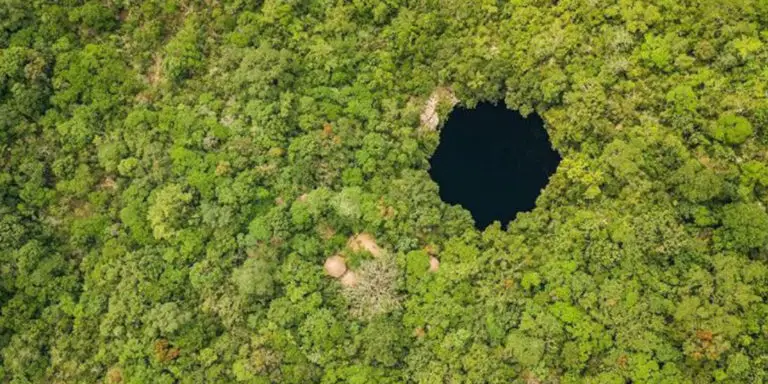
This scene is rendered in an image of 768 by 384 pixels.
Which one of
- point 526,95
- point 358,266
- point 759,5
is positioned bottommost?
point 358,266

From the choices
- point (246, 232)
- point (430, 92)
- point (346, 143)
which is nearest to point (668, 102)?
point (430, 92)

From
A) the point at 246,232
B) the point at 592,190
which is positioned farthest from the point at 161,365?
the point at 592,190

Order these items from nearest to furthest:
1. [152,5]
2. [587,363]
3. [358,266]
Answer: [587,363] < [358,266] < [152,5]

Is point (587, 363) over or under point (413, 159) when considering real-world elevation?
under

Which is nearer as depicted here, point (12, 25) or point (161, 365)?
point (161, 365)

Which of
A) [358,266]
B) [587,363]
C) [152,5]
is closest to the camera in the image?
[587,363]

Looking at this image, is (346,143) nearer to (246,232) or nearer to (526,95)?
(246,232)

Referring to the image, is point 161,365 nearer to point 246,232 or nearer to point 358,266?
point 246,232
